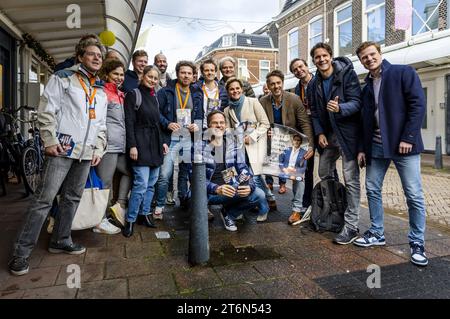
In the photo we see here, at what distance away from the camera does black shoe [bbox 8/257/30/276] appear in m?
2.79

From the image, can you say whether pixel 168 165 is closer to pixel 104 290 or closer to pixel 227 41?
pixel 104 290

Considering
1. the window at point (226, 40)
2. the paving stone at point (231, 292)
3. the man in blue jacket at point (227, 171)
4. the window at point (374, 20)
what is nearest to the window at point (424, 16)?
the window at point (374, 20)

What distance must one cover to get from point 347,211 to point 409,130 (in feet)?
3.63

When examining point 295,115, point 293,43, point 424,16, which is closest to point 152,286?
point 295,115

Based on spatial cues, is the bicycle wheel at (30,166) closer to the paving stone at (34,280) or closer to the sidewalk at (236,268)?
the sidewalk at (236,268)

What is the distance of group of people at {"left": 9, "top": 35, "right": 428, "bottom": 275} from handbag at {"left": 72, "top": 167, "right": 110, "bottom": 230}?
0.38ft

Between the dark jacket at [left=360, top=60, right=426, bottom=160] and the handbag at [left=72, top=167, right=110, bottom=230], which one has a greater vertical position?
the dark jacket at [left=360, top=60, right=426, bottom=160]

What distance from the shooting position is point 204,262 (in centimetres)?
303

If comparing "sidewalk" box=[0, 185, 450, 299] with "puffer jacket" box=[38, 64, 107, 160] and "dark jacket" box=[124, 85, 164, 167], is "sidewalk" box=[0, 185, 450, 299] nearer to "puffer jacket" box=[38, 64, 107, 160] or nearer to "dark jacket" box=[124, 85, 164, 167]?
"dark jacket" box=[124, 85, 164, 167]

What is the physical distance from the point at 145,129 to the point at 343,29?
17.1m

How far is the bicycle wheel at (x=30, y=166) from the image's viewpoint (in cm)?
568

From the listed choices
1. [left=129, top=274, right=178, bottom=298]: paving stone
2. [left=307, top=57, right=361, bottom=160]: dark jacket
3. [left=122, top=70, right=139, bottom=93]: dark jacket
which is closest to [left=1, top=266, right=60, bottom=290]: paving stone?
[left=129, top=274, right=178, bottom=298]: paving stone

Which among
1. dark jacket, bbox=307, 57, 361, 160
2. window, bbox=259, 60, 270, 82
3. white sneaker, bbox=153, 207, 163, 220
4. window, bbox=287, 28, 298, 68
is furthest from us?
window, bbox=259, 60, 270, 82

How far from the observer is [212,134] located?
393 cm
